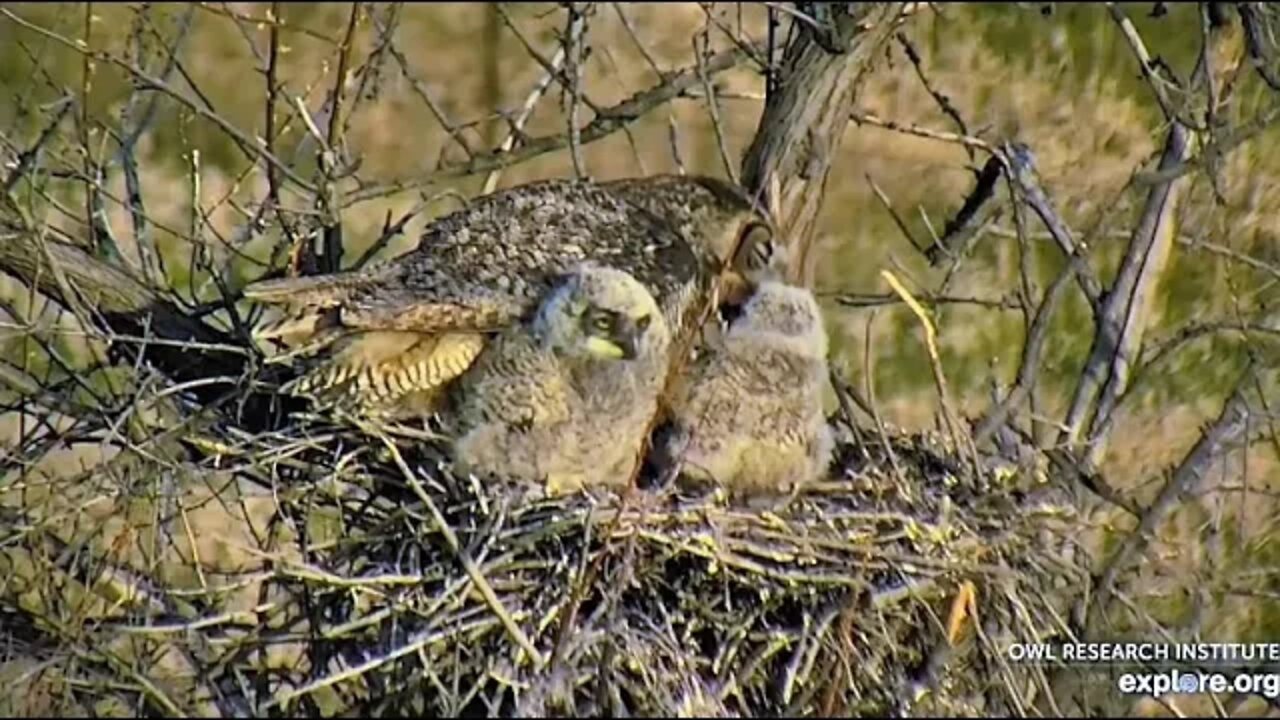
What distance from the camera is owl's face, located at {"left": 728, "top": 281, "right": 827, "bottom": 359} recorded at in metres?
3.10

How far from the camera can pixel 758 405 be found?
3068 millimetres

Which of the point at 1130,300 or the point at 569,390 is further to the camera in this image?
the point at 1130,300

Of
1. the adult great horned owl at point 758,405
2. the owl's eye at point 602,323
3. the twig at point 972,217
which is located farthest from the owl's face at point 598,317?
the twig at point 972,217

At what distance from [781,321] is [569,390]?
36cm

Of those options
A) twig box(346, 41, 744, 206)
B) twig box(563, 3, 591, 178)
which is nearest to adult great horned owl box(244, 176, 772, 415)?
twig box(563, 3, 591, 178)

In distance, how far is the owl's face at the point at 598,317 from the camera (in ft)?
9.57

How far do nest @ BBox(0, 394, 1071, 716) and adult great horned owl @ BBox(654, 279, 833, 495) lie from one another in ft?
0.40

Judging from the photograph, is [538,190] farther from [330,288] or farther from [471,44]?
[471,44]

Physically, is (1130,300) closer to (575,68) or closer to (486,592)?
(575,68)

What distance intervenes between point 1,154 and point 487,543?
3.92 ft

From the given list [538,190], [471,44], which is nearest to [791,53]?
[538,190]

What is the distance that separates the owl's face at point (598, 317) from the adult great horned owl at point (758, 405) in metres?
0.15

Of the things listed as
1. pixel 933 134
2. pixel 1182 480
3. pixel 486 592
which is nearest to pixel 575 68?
pixel 933 134

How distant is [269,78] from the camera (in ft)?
11.3
